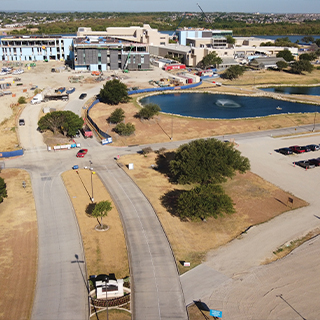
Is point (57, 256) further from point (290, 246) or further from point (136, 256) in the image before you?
point (290, 246)

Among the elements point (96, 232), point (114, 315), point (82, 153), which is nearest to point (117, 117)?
point (82, 153)

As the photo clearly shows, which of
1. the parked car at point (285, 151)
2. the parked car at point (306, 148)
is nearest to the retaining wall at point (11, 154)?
the parked car at point (285, 151)

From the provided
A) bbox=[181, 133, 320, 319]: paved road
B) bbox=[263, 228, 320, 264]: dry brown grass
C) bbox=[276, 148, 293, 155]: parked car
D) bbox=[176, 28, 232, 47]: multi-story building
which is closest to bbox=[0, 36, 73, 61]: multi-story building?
bbox=[176, 28, 232, 47]: multi-story building

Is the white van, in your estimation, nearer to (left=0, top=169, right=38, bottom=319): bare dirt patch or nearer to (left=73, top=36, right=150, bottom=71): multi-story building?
(left=0, top=169, right=38, bottom=319): bare dirt patch

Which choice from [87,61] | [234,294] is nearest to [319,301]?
[234,294]

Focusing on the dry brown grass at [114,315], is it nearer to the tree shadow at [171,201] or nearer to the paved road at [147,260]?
the paved road at [147,260]

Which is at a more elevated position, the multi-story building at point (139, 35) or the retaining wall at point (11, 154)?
the multi-story building at point (139, 35)
